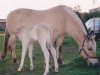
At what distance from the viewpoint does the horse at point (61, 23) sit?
1090 centimetres

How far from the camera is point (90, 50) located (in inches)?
427

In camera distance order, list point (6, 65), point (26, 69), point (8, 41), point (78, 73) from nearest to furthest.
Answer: point (78, 73), point (26, 69), point (6, 65), point (8, 41)

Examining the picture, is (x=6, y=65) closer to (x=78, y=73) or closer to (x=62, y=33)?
(x=62, y=33)

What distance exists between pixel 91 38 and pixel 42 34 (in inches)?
65.0

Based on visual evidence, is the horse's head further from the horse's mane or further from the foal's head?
the horse's mane

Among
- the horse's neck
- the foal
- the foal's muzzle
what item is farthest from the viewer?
the horse's neck

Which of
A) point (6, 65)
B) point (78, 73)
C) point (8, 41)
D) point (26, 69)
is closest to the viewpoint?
point (78, 73)

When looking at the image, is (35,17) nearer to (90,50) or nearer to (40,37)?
(40,37)

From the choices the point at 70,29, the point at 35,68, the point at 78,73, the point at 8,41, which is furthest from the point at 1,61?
the point at 78,73

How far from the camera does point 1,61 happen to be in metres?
13.7

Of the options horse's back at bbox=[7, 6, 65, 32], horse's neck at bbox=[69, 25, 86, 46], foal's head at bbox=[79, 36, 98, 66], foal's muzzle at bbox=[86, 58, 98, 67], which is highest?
horse's back at bbox=[7, 6, 65, 32]

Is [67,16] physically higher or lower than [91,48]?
higher

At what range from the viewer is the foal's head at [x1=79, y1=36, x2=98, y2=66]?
10750 millimetres

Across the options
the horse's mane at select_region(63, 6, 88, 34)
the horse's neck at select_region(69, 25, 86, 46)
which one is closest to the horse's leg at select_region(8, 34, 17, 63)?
the horse's mane at select_region(63, 6, 88, 34)
